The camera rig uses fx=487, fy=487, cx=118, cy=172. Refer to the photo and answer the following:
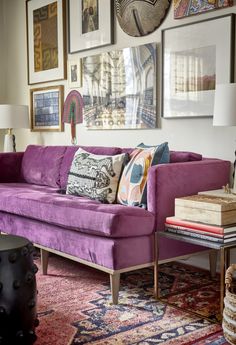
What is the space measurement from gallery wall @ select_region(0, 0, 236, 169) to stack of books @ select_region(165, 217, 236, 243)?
77cm

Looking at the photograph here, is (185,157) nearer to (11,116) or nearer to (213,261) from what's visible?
(213,261)

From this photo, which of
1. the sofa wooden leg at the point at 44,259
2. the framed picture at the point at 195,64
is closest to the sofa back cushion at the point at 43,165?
the sofa wooden leg at the point at 44,259

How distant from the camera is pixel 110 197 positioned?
3.07m

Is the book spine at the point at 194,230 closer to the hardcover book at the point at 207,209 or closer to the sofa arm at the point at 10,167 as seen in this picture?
the hardcover book at the point at 207,209

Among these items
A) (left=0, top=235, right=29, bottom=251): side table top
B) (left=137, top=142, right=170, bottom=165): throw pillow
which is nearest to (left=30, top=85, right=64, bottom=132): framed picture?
(left=137, top=142, right=170, bottom=165): throw pillow

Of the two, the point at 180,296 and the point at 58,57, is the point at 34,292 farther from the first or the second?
the point at 58,57

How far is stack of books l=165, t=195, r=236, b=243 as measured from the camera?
7.77 ft

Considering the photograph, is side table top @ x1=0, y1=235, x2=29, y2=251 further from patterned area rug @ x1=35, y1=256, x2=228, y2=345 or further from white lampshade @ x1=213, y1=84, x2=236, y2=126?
white lampshade @ x1=213, y1=84, x2=236, y2=126

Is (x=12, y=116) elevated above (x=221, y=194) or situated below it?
above

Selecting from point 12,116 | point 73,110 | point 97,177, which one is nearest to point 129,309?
point 97,177

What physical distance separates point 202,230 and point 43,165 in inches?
80.8

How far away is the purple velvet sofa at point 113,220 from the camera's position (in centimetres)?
256

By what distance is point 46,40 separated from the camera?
479cm

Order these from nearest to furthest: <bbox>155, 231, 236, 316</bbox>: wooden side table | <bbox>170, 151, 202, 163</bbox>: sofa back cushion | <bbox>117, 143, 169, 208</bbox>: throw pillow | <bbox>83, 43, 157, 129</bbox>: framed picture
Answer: <bbox>155, 231, 236, 316</bbox>: wooden side table → <bbox>117, 143, 169, 208</bbox>: throw pillow → <bbox>170, 151, 202, 163</bbox>: sofa back cushion → <bbox>83, 43, 157, 129</bbox>: framed picture
